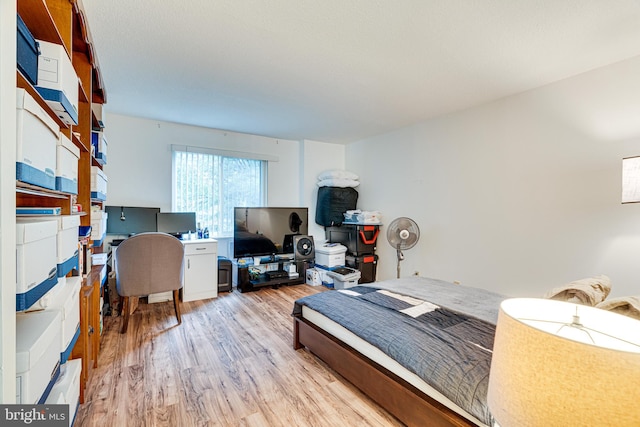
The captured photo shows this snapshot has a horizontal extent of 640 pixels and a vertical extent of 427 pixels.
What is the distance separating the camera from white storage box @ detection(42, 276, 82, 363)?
101cm

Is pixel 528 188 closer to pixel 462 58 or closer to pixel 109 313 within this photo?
pixel 462 58

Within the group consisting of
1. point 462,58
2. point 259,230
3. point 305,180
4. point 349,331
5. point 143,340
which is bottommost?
point 143,340

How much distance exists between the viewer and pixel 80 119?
176 cm

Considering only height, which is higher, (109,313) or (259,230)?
(259,230)

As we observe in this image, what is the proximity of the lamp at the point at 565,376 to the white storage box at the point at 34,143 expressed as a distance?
49.4 inches

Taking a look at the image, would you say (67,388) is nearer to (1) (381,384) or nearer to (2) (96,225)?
(2) (96,225)

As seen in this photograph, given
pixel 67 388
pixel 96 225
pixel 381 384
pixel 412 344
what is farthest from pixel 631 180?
pixel 96 225

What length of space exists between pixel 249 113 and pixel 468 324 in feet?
10.3

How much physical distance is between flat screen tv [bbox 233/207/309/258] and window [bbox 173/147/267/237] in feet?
1.45

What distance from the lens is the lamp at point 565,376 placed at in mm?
484

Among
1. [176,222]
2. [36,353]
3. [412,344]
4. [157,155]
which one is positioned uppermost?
[157,155]

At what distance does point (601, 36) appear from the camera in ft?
6.13

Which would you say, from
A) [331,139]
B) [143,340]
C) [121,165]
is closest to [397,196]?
[331,139]

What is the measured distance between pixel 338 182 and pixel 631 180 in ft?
10.9
